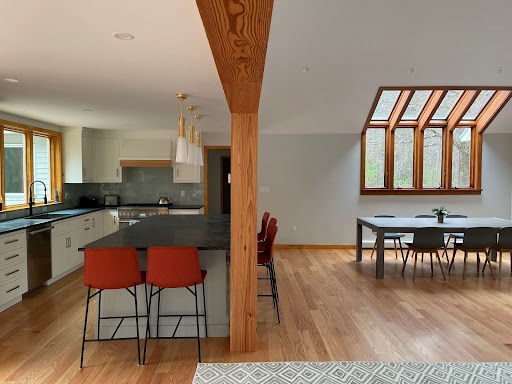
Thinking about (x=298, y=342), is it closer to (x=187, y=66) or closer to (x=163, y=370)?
(x=163, y=370)

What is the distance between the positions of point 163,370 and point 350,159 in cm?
570

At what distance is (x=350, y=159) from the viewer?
7484mm

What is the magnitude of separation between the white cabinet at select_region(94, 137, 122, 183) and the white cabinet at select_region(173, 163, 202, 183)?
1.14 m

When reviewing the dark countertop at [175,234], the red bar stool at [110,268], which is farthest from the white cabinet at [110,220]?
the red bar stool at [110,268]

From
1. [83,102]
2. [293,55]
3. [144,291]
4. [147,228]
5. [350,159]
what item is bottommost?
[144,291]

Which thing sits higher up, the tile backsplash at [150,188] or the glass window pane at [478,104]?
the glass window pane at [478,104]

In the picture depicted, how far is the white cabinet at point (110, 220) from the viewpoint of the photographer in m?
6.91

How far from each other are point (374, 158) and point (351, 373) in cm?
546

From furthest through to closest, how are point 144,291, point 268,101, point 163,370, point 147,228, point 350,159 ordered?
point 350,159, point 268,101, point 147,228, point 144,291, point 163,370

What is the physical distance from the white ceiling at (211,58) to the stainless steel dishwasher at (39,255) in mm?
1592

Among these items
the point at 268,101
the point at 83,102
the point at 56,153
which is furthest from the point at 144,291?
the point at 56,153

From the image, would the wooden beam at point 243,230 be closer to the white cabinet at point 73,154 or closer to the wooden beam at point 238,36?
the wooden beam at point 238,36

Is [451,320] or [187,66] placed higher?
[187,66]

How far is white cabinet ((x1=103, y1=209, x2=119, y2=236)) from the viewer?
6906 mm
